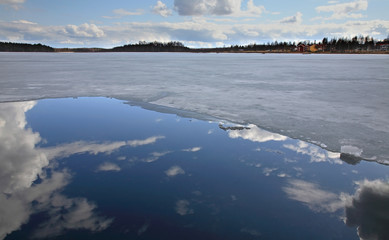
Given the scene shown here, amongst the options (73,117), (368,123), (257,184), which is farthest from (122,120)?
(368,123)

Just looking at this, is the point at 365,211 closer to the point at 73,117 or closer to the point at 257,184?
the point at 257,184

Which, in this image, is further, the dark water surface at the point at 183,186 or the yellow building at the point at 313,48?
the yellow building at the point at 313,48

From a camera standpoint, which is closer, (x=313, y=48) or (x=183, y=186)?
(x=183, y=186)

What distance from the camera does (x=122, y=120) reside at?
6.98 metres

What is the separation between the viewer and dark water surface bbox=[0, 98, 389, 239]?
2826mm

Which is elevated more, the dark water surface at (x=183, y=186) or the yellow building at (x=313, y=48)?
the yellow building at (x=313, y=48)

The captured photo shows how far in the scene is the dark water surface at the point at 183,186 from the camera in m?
Result: 2.83

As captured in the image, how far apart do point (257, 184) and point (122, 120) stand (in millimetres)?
4256

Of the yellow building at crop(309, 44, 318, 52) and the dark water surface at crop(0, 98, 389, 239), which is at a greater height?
the yellow building at crop(309, 44, 318, 52)

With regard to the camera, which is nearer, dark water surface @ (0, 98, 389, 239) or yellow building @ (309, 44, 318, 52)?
dark water surface @ (0, 98, 389, 239)

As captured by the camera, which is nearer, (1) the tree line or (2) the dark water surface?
(2) the dark water surface

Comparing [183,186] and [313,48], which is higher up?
[313,48]

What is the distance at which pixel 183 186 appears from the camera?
12.0 ft

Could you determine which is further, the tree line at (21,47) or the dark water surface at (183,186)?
the tree line at (21,47)
